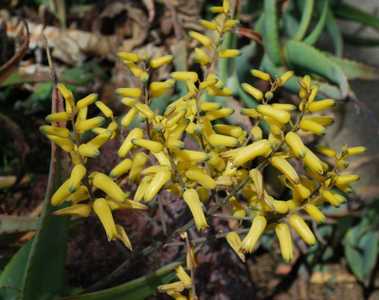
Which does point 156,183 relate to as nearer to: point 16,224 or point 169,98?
point 16,224

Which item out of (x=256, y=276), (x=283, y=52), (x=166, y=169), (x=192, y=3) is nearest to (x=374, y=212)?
(x=256, y=276)

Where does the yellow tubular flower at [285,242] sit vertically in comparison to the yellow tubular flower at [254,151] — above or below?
below

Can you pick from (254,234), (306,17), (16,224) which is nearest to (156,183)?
(254,234)

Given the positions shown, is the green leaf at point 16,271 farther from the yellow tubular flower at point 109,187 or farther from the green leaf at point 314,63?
the green leaf at point 314,63

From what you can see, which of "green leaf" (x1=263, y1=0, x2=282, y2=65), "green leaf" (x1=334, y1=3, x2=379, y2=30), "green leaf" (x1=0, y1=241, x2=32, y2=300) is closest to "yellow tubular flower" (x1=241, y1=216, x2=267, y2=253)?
"green leaf" (x1=0, y1=241, x2=32, y2=300)

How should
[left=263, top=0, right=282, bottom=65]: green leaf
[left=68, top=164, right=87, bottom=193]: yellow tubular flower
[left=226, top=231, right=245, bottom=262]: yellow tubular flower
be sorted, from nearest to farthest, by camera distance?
[left=68, top=164, right=87, bottom=193]: yellow tubular flower < [left=226, top=231, right=245, bottom=262]: yellow tubular flower < [left=263, top=0, right=282, bottom=65]: green leaf

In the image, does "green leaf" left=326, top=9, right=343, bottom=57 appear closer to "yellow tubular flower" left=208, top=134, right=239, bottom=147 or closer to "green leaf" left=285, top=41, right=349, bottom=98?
"green leaf" left=285, top=41, right=349, bottom=98

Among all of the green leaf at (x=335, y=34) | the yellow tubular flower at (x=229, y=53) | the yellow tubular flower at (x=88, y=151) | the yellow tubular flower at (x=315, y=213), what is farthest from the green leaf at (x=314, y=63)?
the yellow tubular flower at (x=88, y=151)
